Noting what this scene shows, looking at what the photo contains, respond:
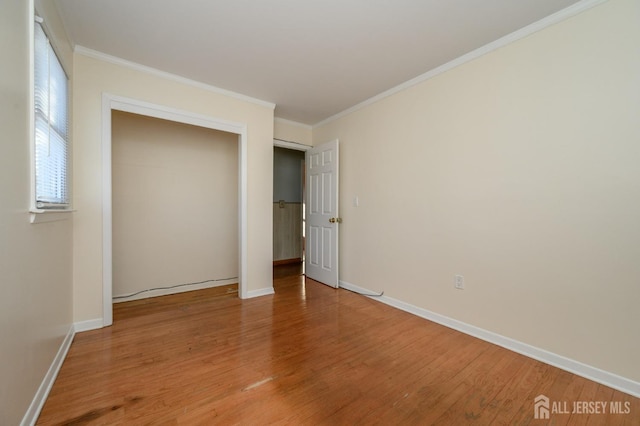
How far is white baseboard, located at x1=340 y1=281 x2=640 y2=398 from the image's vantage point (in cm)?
164

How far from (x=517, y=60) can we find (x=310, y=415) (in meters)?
2.94

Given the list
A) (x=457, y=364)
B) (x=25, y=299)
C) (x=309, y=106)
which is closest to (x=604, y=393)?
(x=457, y=364)

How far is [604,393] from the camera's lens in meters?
1.62

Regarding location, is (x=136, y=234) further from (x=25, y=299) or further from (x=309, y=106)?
(x=309, y=106)

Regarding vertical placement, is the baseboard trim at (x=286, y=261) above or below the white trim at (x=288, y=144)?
below

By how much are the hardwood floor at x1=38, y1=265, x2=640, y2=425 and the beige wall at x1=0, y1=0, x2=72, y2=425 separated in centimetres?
36

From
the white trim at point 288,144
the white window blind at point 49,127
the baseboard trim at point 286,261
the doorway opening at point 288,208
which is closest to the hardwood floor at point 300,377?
the white window blind at point 49,127

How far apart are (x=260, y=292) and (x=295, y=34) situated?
287cm

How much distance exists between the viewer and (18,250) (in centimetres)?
124

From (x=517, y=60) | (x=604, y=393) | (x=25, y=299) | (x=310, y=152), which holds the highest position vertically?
(x=517, y=60)

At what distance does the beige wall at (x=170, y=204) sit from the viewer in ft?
10.3

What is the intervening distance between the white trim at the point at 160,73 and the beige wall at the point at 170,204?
0.79 metres

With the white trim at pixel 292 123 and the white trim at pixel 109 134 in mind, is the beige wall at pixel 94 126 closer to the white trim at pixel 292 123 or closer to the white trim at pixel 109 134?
the white trim at pixel 109 134

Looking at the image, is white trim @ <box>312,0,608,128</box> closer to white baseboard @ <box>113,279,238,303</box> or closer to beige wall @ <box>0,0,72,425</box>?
beige wall @ <box>0,0,72,425</box>
